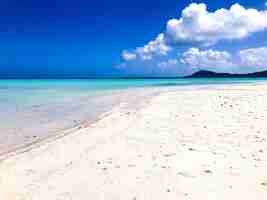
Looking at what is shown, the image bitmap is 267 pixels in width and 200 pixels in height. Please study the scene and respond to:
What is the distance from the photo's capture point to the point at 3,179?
12.9 feet

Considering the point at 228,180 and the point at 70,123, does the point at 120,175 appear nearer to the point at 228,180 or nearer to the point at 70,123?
the point at 228,180

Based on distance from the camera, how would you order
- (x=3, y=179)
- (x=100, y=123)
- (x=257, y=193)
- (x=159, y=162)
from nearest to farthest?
(x=257, y=193)
(x=3, y=179)
(x=159, y=162)
(x=100, y=123)

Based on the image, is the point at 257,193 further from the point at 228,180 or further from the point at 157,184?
the point at 157,184

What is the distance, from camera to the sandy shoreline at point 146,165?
3.44 meters

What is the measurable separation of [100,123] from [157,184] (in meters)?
4.90

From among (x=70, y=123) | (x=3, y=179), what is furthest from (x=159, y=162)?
(x=70, y=123)

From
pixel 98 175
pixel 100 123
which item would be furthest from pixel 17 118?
pixel 98 175

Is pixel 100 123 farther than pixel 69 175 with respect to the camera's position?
Yes

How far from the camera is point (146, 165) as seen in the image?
4406mm

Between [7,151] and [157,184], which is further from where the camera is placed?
[7,151]

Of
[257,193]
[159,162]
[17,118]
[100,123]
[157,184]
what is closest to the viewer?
[257,193]

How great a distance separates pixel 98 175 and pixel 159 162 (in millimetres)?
1142

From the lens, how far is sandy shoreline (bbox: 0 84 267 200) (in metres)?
3.44

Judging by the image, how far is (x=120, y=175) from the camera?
13.1 feet
